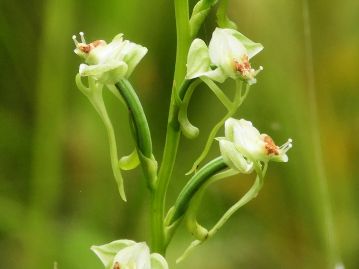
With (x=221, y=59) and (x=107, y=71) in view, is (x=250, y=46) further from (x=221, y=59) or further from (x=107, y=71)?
(x=107, y=71)

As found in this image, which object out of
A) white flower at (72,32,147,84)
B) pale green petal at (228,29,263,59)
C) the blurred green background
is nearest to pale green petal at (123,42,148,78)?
white flower at (72,32,147,84)

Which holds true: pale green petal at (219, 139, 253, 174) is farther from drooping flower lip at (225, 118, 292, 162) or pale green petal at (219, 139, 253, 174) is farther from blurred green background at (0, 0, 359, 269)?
blurred green background at (0, 0, 359, 269)

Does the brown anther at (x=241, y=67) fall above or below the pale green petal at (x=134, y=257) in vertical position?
above

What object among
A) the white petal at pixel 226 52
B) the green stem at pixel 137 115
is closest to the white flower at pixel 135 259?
the green stem at pixel 137 115

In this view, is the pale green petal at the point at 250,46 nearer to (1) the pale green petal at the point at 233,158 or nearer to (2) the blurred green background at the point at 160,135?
(1) the pale green petal at the point at 233,158

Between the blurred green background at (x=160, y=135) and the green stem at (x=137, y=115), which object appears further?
the blurred green background at (x=160, y=135)

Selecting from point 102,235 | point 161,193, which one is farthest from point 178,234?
point 161,193
